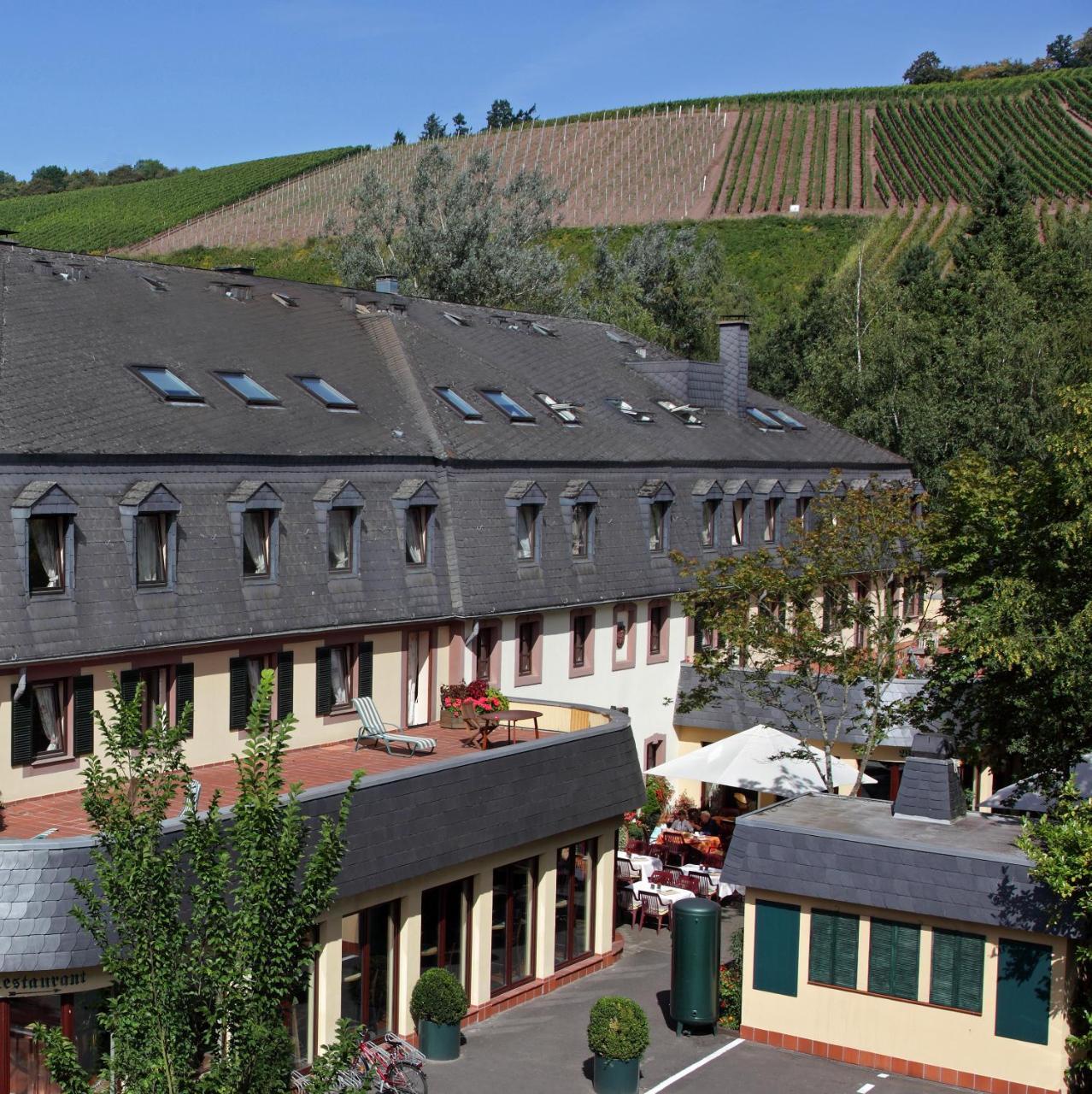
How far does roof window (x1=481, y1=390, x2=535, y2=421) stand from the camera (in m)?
32.2

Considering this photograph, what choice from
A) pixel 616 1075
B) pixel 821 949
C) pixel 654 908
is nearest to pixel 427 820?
pixel 616 1075

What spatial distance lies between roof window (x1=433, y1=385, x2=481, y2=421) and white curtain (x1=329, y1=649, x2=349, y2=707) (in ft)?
21.9

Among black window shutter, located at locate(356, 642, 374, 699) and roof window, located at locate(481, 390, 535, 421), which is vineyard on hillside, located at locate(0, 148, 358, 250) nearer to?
roof window, located at locate(481, 390, 535, 421)

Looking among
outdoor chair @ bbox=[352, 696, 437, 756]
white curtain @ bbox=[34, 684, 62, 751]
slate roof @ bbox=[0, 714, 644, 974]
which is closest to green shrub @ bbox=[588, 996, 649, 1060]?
slate roof @ bbox=[0, 714, 644, 974]

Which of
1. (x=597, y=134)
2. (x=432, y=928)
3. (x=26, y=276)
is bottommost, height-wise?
(x=432, y=928)

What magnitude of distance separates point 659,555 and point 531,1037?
44.5 feet

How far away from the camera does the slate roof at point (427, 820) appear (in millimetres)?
16656

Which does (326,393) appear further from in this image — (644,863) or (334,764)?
(644,863)

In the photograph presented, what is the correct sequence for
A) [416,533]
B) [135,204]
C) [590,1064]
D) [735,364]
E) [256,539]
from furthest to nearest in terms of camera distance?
1. [135,204]
2. [735,364]
3. [416,533]
4. [256,539]
5. [590,1064]

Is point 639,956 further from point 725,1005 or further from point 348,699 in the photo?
point 348,699

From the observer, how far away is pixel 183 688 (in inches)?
899

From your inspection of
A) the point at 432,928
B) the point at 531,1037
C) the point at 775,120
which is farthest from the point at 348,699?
the point at 775,120

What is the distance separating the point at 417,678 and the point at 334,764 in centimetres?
406

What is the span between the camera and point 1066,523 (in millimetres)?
21641
